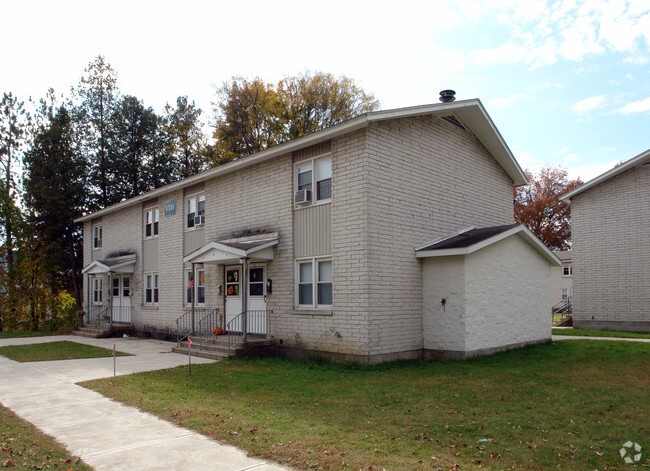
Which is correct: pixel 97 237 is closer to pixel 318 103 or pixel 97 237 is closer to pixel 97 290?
pixel 97 290

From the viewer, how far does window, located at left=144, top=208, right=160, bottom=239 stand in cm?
2072

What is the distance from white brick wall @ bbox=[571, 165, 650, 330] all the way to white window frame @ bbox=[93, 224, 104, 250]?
22.1 m

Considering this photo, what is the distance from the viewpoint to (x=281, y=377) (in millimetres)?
10406

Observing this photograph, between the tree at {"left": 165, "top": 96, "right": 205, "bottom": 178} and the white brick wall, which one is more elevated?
the tree at {"left": 165, "top": 96, "right": 205, "bottom": 178}

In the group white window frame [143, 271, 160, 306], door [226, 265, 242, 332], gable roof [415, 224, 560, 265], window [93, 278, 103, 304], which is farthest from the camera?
window [93, 278, 103, 304]

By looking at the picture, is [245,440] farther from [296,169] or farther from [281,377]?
[296,169]

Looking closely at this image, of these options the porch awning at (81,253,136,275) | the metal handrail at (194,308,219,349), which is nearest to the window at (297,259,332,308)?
the metal handrail at (194,308,219,349)

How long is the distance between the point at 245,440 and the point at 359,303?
237 inches

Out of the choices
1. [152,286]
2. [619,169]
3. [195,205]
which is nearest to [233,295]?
[195,205]

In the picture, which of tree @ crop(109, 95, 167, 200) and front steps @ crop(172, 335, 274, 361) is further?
tree @ crop(109, 95, 167, 200)

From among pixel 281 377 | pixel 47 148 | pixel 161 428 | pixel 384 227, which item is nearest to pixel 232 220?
pixel 384 227

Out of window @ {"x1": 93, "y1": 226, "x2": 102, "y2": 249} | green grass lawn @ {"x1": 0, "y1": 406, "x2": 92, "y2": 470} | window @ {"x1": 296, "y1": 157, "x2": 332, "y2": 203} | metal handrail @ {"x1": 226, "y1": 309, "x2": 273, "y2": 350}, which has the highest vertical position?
window @ {"x1": 296, "y1": 157, "x2": 332, "y2": 203}

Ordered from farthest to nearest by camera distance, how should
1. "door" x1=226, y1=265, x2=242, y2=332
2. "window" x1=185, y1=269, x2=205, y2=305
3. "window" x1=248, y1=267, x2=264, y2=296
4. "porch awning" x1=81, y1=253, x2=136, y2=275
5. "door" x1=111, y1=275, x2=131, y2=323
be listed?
"door" x1=111, y1=275, x2=131, y2=323
"porch awning" x1=81, y1=253, x2=136, y2=275
"window" x1=185, y1=269, x2=205, y2=305
"door" x1=226, y1=265, x2=242, y2=332
"window" x1=248, y1=267, x2=264, y2=296

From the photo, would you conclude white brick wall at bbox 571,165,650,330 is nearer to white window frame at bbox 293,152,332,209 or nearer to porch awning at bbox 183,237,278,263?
white window frame at bbox 293,152,332,209
